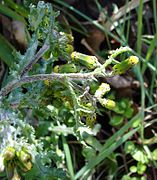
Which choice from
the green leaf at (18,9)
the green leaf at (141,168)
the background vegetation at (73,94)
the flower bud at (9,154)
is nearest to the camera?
the flower bud at (9,154)

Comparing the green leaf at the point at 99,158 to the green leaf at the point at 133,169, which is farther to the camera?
the green leaf at the point at 133,169

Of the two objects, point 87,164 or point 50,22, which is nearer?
point 50,22

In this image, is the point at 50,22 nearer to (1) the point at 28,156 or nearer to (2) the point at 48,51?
(2) the point at 48,51

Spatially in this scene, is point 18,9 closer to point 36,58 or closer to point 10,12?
point 10,12

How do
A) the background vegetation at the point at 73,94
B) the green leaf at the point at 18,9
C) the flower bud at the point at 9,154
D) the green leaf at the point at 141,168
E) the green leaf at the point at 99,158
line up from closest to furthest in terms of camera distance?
1. the flower bud at the point at 9,154
2. the background vegetation at the point at 73,94
3. the green leaf at the point at 18,9
4. the green leaf at the point at 99,158
5. the green leaf at the point at 141,168

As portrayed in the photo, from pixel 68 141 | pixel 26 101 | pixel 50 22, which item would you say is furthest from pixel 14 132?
pixel 68 141

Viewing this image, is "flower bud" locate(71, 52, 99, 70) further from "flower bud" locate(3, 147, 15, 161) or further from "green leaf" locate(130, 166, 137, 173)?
"green leaf" locate(130, 166, 137, 173)

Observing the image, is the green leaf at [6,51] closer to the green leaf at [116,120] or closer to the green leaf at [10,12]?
the green leaf at [10,12]

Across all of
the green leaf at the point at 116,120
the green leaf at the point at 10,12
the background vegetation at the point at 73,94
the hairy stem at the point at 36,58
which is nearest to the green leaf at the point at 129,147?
the background vegetation at the point at 73,94
